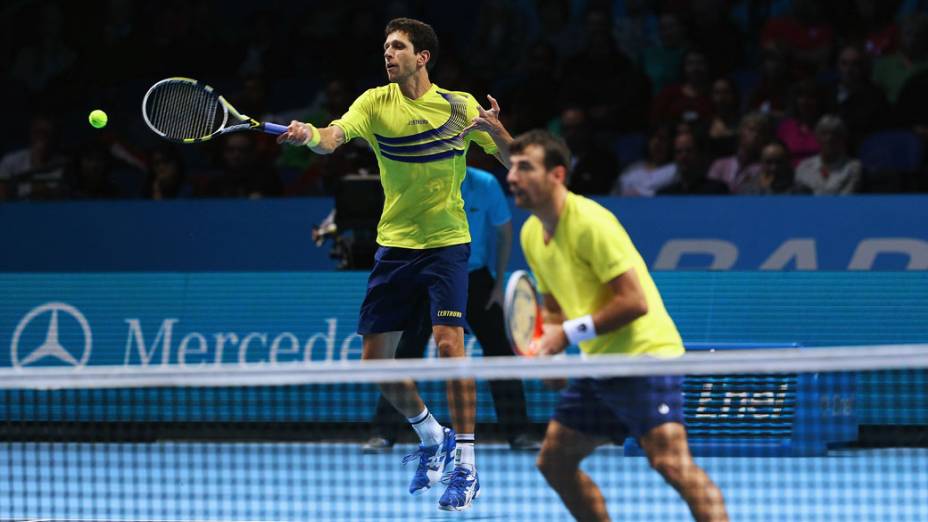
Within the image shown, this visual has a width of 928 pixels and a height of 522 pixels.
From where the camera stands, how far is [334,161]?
12.1 metres

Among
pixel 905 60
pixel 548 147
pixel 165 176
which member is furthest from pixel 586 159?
pixel 548 147

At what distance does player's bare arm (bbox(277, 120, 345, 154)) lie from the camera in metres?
6.43

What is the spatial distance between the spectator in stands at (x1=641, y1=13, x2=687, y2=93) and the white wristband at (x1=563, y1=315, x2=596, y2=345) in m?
8.40

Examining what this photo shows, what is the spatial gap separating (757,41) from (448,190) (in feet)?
23.6

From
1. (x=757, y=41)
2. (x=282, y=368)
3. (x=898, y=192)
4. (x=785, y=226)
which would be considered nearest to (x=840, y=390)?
(x=785, y=226)

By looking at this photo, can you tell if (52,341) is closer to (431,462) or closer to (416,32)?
(431,462)

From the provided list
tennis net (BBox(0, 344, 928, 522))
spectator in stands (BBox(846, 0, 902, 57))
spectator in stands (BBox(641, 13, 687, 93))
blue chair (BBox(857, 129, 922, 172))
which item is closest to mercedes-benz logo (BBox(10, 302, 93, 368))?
tennis net (BBox(0, 344, 928, 522))

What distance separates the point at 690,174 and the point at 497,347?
2784mm

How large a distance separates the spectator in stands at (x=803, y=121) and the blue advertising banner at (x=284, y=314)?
253cm

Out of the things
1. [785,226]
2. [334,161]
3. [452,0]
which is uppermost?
[452,0]

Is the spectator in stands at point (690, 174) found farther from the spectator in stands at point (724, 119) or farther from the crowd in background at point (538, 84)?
the spectator in stands at point (724, 119)

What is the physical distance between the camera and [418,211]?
7.12m

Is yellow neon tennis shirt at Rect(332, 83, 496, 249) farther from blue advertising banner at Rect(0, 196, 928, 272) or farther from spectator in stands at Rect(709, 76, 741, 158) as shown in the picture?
spectator in stands at Rect(709, 76, 741, 158)

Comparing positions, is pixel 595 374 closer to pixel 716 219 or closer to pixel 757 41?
pixel 716 219
